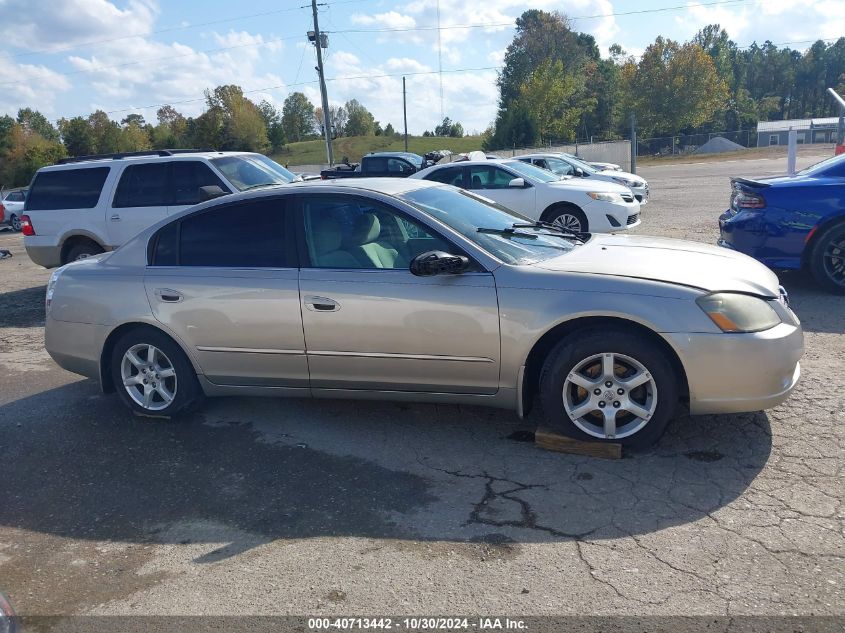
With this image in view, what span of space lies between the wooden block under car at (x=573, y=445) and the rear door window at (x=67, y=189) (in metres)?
8.22

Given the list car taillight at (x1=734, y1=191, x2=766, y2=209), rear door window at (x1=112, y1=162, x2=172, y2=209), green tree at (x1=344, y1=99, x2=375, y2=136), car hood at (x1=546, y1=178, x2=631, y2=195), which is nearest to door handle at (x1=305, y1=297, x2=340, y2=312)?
car taillight at (x1=734, y1=191, x2=766, y2=209)

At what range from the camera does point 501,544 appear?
11.5 ft

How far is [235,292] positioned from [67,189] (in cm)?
691

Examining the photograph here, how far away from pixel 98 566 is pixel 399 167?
1790 centimetres

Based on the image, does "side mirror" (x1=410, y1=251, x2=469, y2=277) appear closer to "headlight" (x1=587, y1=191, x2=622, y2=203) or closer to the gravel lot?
the gravel lot

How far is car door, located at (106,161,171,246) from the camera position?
10.0 metres

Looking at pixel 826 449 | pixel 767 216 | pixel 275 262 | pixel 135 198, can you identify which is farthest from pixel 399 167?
pixel 826 449

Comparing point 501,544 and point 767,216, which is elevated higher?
point 767,216

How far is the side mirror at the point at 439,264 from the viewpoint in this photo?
4.40m

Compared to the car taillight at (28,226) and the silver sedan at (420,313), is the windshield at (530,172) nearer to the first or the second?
the silver sedan at (420,313)

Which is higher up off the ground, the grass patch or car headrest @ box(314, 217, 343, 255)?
the grass patch

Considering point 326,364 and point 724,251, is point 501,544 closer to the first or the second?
point 326,364

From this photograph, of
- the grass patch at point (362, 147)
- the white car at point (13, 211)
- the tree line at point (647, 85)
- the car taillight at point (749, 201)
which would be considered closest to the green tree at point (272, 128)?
the grass patch at point (362, 147)

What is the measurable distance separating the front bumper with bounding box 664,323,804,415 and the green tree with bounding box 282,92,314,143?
98762mm
